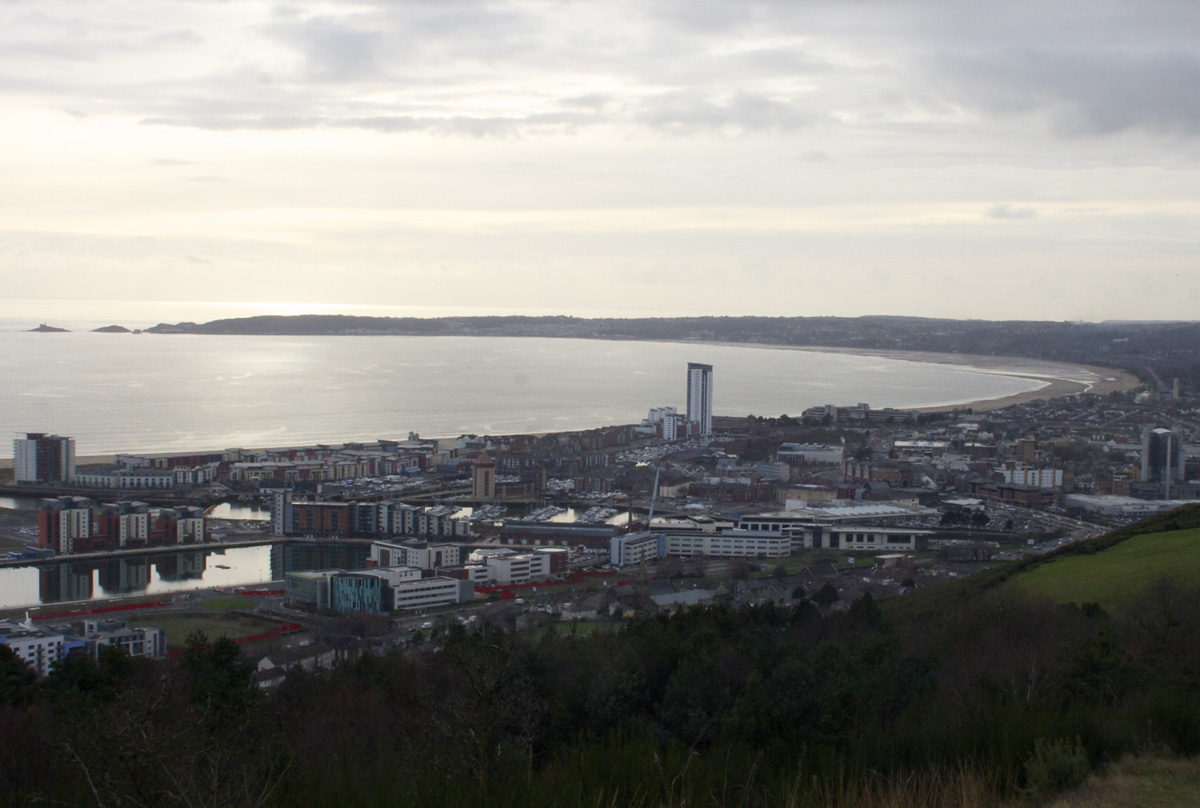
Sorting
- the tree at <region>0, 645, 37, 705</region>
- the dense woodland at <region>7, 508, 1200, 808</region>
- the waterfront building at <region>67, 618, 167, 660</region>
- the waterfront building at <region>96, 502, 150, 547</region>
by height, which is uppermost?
the dense woodland at <region>7, 508, 1200, 808</region>

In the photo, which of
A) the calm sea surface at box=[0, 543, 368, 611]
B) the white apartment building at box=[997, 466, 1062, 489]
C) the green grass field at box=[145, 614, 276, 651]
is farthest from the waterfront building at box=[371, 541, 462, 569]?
the white apartment building at box=[997, 466, 1062, 489]

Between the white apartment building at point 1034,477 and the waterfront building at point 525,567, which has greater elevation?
the white apartment building at point 1034,477

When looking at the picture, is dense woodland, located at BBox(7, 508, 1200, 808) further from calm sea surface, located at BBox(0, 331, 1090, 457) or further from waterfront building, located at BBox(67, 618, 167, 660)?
calm sea surface, located at BBox(0, 331, 1090, 457)

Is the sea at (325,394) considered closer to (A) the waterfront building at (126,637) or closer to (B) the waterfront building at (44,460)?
(B) the waterfront building at (44,460)

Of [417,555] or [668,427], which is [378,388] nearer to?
[668,427]

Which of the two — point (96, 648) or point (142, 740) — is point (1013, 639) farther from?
point (96, 648)

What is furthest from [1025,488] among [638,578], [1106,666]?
[1106,666]

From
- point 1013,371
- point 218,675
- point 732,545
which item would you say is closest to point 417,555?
point 732,545

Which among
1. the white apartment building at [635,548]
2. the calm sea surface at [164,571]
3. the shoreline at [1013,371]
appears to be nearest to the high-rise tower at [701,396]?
the shoreline at [1013,371]
